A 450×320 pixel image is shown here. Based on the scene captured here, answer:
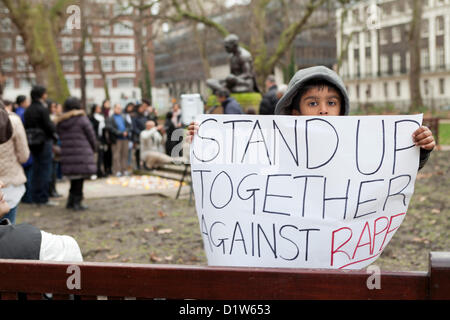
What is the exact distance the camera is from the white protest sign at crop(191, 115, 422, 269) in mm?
2180

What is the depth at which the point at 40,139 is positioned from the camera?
914 centimetres

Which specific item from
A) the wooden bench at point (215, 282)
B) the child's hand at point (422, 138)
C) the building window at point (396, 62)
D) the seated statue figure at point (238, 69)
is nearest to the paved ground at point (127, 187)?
the seated statue figure at point (238, 69)

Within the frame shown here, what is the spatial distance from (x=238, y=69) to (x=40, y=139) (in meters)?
5.74

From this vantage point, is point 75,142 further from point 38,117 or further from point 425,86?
point 425,86

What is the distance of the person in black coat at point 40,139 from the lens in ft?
29.6

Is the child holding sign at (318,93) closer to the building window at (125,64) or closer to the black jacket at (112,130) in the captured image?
the black jacket at (112,130)

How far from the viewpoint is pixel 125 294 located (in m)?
1.79

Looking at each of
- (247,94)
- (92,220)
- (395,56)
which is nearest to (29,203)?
(92,220)

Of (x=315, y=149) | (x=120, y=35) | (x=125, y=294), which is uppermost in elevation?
(x=120, y=35)

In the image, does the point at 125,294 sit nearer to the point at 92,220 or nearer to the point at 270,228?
the point at 270,228

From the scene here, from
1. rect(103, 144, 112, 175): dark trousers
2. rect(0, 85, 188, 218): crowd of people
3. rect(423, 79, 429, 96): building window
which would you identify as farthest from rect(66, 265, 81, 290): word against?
rect(423, 79, 429, 96): building window

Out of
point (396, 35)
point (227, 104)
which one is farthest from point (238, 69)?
point (396, 35)

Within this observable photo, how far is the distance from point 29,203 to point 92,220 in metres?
2.14

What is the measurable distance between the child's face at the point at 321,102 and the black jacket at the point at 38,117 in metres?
7.13
